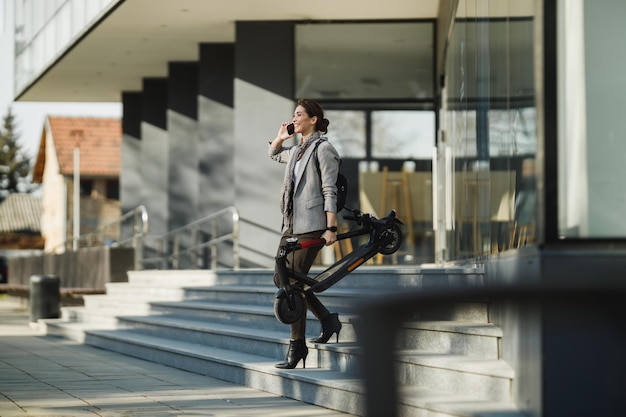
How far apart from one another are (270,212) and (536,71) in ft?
43.9

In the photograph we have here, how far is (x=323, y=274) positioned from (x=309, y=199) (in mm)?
582

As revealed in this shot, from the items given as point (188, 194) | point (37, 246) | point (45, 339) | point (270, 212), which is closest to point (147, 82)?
point (188, 194)

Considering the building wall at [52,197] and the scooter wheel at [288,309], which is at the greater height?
the building wall at [52,197]

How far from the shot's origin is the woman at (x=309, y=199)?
→ 7.93 metres

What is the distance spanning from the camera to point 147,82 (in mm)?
25797

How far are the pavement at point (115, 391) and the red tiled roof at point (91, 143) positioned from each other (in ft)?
180

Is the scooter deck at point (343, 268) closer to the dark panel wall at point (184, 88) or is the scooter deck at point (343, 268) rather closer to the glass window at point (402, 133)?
the glass window at point (402, 133)

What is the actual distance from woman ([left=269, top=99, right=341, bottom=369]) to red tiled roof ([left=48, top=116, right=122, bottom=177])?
58877 millimetres

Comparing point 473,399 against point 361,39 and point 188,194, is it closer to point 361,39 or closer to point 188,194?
point 361,39

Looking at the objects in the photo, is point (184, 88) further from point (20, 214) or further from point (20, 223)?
point (20, 214)

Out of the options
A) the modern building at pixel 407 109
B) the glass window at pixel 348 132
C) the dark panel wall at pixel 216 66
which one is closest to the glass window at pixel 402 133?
the modern building at pixel 407 109

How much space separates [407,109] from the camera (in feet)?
60.3

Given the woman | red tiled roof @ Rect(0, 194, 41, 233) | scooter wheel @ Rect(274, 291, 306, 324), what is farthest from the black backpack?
red tiled roof @ Rect(0, 194, 41, 233)

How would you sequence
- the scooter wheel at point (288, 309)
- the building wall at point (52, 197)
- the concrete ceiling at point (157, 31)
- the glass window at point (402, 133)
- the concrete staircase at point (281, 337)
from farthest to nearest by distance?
the building wall at point (52, 197)
the glass window at point (402, 133)
the concrete ceiling at point (157, 31)
the scooter wheel at point (288, 309)
the concrete staircase at point (281, 337)
